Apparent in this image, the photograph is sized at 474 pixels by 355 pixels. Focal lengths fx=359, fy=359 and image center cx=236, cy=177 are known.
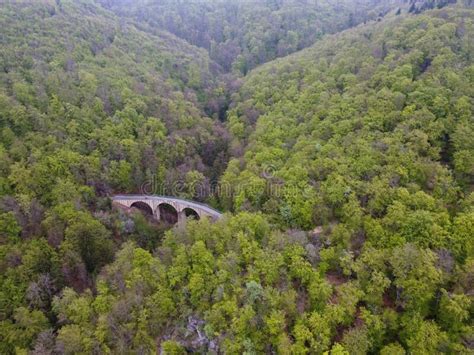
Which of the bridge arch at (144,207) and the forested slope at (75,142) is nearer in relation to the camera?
the forested slope at (75,142)

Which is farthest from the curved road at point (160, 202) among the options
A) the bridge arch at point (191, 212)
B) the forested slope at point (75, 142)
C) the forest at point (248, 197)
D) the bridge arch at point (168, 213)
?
the forested slope at point (75, 142)

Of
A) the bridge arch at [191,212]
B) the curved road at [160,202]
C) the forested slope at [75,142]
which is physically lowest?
the bridge arch at [191,212]

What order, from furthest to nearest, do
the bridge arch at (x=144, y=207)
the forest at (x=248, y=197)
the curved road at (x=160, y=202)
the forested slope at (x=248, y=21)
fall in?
1. the forested slope at (x=248, y=21)
2. the bridge arch at (x=144, y=207)
3. the curved road at (x=160, y=202)
4. the forest at (x=248, y=197)

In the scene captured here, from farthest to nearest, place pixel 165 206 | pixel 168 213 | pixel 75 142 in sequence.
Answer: pixel 165 206 < pixel 168 213 < pixel 75 142

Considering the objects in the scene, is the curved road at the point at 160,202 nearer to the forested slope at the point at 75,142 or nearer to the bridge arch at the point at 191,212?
the bridge arch at the point at 191,212

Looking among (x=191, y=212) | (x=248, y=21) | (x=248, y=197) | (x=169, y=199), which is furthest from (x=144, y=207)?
(x=248, y=21)

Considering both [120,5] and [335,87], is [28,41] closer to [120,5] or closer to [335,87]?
[335,87]

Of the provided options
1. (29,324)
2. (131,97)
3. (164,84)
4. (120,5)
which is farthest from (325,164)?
(120,5)

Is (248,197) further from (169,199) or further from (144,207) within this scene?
(144,207)
